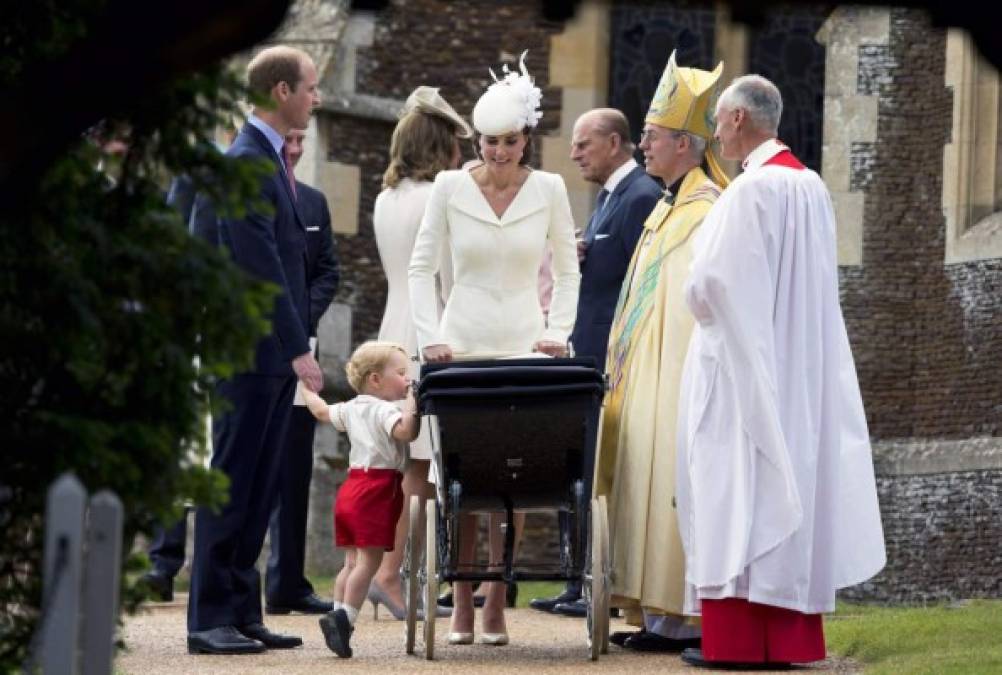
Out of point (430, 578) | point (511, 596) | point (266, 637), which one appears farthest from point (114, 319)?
point (511, 596)

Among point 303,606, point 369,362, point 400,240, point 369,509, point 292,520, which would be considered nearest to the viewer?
point 369,509

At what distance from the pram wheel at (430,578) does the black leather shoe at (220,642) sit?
2.18 ft

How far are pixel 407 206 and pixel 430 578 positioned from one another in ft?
9.08

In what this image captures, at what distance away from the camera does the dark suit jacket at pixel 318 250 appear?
38.3 feet

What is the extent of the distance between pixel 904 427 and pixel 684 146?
5.82 m

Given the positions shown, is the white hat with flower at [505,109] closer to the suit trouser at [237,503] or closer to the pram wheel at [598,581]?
the suit trouser at [237,503]

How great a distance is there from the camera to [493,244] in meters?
9.55

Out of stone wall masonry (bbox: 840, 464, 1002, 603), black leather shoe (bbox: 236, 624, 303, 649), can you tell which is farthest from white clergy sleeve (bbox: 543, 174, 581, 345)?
stone wall masonry (bbox: 840, 464, 1002, 603)

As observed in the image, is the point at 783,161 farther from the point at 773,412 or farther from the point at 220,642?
the point at 220,642

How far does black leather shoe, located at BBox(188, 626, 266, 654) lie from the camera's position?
8.86 meters

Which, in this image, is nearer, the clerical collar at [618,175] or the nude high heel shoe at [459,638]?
the nude high heel shoe at [459,638]

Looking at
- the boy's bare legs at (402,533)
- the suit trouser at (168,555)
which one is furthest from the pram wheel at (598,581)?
the suit trouser at (168,555)

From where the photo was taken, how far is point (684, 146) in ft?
31.8

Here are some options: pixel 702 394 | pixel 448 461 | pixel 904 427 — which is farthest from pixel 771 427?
pixel 904 427
